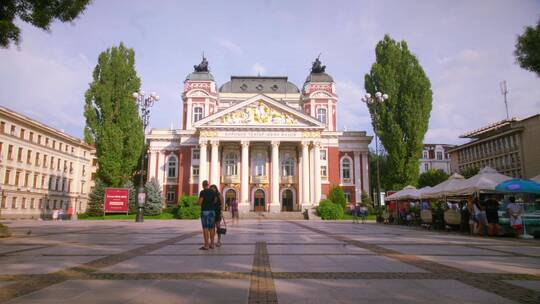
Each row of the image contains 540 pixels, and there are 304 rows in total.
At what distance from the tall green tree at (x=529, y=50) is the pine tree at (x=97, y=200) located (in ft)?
127

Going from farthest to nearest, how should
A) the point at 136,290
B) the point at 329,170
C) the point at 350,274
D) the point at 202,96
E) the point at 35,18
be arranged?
the point at 202,96 → the point at 329,170 → the point at 35,18 → the point at 350,274 → the point at 136,290

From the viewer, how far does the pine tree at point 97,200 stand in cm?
3919

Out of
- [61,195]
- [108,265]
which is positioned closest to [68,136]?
[61,195]

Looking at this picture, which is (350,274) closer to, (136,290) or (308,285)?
(308,285)

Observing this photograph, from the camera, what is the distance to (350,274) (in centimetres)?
604

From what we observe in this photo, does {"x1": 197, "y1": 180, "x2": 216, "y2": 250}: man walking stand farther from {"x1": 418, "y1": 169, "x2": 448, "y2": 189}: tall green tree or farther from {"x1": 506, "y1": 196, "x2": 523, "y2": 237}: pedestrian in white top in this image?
{"x1": 418, "y1": 169, "x2": 448, "y2": 189}: tall green tree

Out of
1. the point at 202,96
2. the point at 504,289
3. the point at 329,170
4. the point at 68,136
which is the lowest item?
the point at 504,289

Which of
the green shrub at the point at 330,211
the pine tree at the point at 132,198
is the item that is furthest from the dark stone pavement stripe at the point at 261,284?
the pine tree at the point at 132,198

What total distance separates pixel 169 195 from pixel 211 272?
45.6m

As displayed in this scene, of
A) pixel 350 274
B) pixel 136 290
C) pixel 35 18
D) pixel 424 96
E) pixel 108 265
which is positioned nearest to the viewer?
pixel 136 290

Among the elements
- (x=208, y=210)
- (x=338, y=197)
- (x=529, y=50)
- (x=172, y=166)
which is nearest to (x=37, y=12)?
(x=208, y=210)

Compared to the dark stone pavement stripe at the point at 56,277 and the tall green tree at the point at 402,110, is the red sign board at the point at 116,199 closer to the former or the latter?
the tall green tree at the point at 402,110

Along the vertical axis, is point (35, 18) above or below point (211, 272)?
above

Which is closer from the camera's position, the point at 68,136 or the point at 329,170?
the point at 329,170
